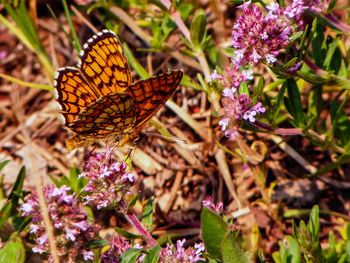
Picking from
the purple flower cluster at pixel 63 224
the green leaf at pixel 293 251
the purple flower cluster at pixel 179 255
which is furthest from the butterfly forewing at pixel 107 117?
the green leaf at pixel 293 251

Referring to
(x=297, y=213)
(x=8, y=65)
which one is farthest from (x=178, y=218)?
(x=8, y=65)

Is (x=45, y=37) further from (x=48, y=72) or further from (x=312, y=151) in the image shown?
(x=312, y=151)

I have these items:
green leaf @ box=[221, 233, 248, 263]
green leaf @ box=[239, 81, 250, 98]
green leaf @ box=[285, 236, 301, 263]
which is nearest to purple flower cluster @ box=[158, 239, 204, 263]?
green leaf @ box=[221, 233, 248, 263]

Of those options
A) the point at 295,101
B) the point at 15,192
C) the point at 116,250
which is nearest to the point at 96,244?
the point at 116,250

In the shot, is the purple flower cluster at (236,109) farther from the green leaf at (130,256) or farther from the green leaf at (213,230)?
the green leaf at (130,256)

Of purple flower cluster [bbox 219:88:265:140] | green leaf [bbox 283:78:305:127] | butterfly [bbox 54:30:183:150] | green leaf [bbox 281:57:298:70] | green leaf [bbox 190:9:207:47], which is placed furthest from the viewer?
green leaf [bbox 190:9:207:47]

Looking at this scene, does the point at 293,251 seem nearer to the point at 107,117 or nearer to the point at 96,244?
the point at 96,244

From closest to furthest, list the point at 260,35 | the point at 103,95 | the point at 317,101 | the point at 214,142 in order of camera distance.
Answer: the point at 260,35 → the point at 103,95 → the point at 317,101 → the point at 214,142

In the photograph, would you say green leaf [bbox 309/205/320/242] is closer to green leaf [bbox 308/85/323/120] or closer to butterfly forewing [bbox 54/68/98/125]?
green leaf [bbox 308/85/323/120]
